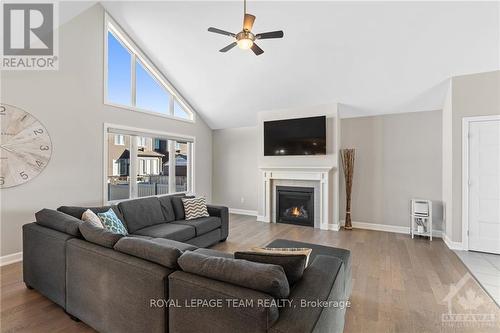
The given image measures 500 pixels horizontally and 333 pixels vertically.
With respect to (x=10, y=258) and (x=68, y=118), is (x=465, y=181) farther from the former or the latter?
(x=10, y=258)

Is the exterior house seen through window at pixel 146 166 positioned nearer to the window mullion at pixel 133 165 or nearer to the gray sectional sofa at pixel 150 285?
the window mullion at pixel 133 165

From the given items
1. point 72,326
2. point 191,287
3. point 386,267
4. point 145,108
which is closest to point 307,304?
point 191,287

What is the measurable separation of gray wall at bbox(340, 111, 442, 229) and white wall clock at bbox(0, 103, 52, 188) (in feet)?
18.1

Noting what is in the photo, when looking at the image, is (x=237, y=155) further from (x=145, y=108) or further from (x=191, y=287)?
(x=191, y=287)

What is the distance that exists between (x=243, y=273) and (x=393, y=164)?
4753 mm

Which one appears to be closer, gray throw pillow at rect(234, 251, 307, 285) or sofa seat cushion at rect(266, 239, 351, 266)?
gray throw pillow at rect(234, 251, 307, 285)

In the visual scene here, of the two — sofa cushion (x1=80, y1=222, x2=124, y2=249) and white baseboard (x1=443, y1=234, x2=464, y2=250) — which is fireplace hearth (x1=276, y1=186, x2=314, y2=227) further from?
sofa cushion (x1=80, y1=222, x2=124, y2=249)

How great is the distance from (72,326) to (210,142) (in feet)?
18.0

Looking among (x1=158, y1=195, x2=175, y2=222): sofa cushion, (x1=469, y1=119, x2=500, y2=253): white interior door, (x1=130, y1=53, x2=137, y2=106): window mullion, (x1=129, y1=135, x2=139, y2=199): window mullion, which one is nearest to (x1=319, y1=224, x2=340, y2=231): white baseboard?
(x1=469, y1=119, x2=500, y2=253): white interior door

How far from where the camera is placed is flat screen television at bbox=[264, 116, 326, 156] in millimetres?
5105

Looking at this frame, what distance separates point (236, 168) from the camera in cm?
678

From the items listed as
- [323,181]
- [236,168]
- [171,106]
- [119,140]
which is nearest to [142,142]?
[119,140]

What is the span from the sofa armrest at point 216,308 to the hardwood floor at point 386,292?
122 centimetres

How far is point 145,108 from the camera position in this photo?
514 centimetres
